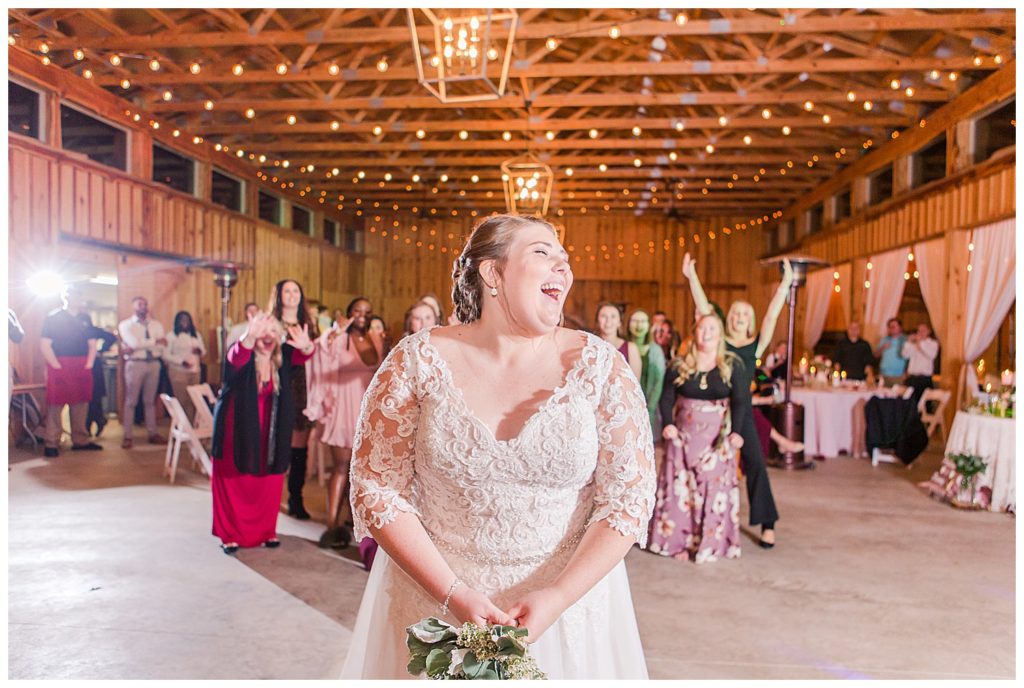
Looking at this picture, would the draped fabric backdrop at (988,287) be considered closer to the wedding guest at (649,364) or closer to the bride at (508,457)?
the wedding guest at (649,364)

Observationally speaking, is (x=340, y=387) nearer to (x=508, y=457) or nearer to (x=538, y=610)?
(x=508, y=457)

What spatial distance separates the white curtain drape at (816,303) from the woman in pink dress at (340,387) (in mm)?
10678

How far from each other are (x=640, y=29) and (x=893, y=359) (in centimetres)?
567

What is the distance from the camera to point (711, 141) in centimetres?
1048

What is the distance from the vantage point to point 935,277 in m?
9.45

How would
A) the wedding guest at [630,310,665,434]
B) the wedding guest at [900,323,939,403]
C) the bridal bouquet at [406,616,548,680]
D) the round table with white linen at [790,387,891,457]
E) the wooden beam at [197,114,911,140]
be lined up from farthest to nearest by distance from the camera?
the wooden beam at [197,114,911,140]
the wedding guest at [900,323,939,403]
the round table with white linen at [790,387,891,457]
the wedding guest at [630,310,665,434]
the bridal bouquet at [406,616,548,680]

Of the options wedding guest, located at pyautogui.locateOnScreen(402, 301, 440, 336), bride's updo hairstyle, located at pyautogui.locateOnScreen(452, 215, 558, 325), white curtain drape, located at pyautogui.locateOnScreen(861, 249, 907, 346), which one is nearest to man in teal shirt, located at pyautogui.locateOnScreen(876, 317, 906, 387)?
white curtain drape, located at pyautogui.locateOnScreen(861, 249, 907, 346)

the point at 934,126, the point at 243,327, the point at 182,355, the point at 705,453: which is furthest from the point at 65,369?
the point at 934,126

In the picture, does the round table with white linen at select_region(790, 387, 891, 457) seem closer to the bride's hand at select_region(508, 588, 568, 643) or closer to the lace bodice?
the lace bodice

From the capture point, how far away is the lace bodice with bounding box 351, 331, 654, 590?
5.25ft

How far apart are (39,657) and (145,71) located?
7.13m

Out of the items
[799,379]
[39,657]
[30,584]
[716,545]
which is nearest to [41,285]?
[30,584]

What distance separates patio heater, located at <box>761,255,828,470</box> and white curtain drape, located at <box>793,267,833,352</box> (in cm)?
591

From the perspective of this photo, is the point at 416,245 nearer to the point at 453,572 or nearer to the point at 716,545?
the point at 716,545
